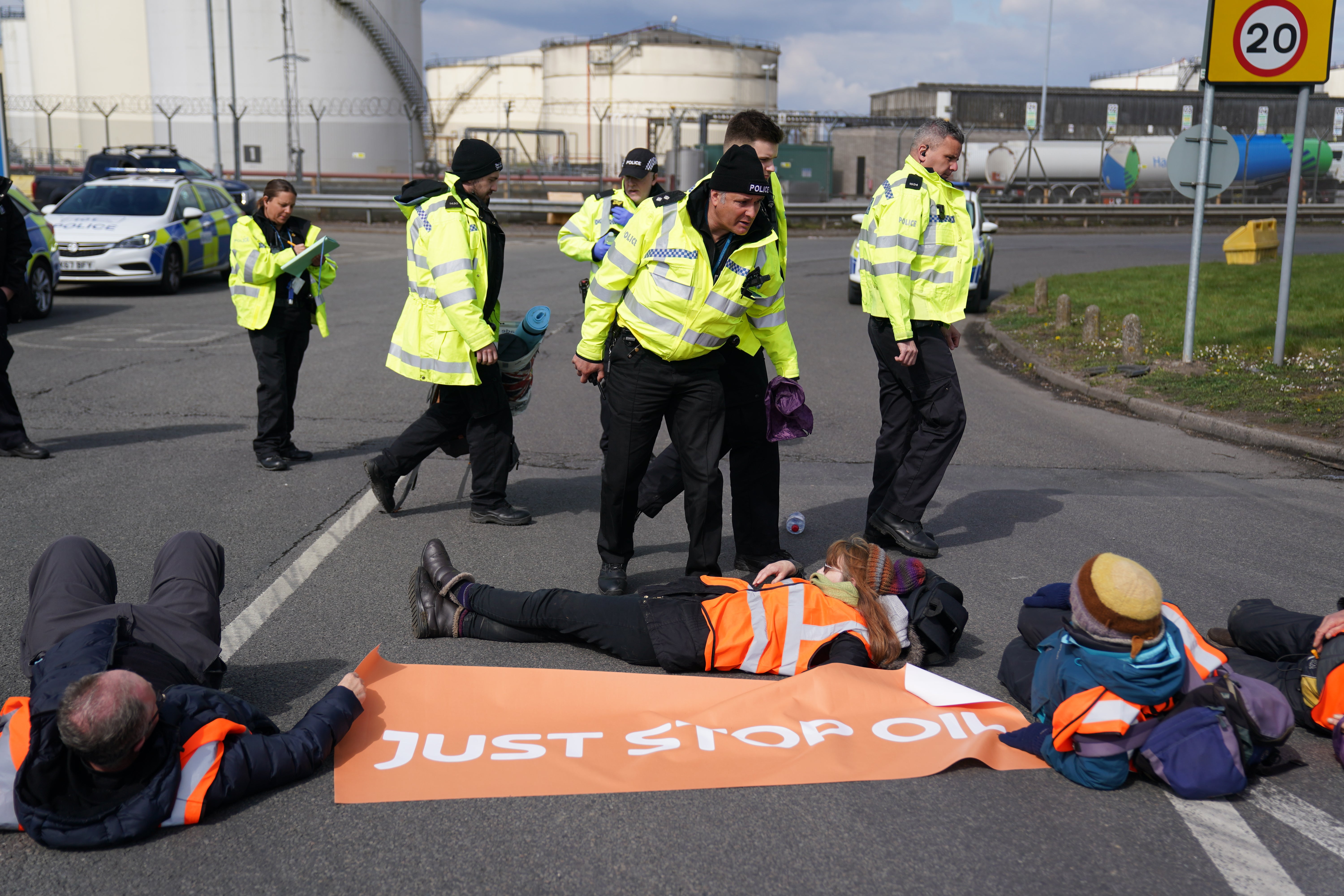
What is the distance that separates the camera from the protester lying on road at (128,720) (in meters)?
2.98

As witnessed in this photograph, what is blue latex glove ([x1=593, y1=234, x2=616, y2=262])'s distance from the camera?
22.9 feet

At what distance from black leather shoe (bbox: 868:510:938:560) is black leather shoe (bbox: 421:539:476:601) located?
2.40 metres

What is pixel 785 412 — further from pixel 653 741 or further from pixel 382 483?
pixel 382 483

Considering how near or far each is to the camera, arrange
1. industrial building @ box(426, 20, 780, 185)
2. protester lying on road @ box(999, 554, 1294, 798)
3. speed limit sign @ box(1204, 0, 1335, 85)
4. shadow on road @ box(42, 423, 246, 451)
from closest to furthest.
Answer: protester lying on road @ box(999, 554, 1294, 798) < shadow on road @ box(42, 423, 246, 451) < speed limit sign @ box(1204, 0, 1335, 85) < industrial building @ box(426, 20, 780, 185)

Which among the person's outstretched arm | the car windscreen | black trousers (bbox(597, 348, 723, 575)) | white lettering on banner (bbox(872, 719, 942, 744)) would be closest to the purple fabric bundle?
black trousers (bbox(597, 348, 723, 575))

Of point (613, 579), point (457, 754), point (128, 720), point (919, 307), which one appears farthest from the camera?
point (919, 307)

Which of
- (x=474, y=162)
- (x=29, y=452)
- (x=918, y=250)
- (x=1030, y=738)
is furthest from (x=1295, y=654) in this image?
(x=29, y=452)

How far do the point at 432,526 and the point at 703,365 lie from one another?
6.94ft

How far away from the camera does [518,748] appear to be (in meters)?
3.66

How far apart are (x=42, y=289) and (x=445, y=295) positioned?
34.6 ft

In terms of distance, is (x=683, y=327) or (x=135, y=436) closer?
(x=683, y=327)

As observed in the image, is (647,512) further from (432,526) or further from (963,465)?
(963,465)

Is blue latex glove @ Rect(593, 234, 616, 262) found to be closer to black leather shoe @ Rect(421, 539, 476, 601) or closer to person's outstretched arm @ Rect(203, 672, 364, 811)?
black leather shoe @ Rect(421, 539, 476, 601)

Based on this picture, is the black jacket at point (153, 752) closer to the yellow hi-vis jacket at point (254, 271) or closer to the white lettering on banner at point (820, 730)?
the white lettering on banner at point (820, 730)
